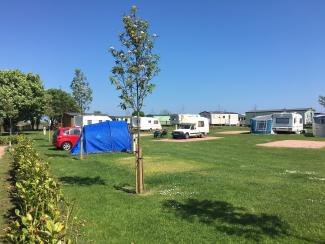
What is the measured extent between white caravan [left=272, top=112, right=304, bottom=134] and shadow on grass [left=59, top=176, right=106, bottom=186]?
36148 mm

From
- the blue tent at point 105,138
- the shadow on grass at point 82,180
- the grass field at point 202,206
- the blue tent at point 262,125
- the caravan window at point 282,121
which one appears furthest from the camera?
the blue tent at point 262,125

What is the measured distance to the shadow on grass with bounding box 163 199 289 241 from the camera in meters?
6.22

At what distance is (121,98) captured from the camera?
9750mm

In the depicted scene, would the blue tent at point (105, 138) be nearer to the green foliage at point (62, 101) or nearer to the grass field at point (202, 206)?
the grass field at point (202, 206)

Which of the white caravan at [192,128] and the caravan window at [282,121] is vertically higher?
the caravan window at [282,121]

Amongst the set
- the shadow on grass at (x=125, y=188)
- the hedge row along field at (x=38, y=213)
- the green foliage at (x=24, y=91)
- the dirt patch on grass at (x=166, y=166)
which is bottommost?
the shadow on grass at (x=125, y=188)

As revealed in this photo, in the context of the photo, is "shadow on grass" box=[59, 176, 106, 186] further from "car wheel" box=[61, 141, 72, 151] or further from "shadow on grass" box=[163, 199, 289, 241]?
"car wheel" box=[61, 141, 72, 151]

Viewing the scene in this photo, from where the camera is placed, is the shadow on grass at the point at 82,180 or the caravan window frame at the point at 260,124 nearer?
the shadow on grass at the point at 82,180

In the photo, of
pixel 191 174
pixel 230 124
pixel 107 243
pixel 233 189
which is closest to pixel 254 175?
pixel 191 174

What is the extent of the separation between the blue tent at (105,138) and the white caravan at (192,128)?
16.3 meters

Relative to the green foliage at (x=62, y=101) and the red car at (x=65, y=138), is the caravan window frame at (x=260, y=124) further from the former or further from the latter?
the green foliage at (x=62, y=101)

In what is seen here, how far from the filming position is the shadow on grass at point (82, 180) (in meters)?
11.2

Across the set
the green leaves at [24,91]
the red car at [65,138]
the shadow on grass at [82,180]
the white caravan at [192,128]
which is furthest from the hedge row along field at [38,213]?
the green leaves at [24,91]

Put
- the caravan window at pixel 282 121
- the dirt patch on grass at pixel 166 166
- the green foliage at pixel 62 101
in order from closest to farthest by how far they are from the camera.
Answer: the dirt patch on grass at pixel 166 166, the caravan window at pixel 282 121, the green foliage at pixel 62 101
